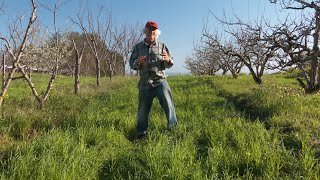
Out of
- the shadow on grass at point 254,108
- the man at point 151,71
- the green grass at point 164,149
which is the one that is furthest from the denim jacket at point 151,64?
the shadow on grass at point 254,108

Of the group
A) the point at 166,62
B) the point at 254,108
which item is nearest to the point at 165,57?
the point at 166,62

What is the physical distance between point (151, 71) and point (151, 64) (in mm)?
109

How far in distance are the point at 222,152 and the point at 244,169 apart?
336 millimetres

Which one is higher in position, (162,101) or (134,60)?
(134,60)

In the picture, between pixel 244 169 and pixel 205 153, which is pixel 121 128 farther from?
pixel 244 169

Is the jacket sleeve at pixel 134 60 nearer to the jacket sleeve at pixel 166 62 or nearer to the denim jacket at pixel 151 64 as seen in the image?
the denim jacket at pixel 151 64

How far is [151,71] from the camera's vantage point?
467 centimetres

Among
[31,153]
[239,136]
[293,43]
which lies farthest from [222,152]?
[293,43]

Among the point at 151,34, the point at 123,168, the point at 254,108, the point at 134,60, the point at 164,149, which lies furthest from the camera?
the point at 254,108

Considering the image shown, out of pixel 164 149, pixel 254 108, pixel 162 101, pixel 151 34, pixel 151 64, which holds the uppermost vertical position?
pixel 151 34

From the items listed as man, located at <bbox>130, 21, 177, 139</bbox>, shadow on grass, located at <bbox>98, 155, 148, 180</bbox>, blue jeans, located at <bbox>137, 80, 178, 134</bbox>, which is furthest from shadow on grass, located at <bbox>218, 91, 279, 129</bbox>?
shadow on grass, located at <bbox>98, 155, 148, 180</bbox>

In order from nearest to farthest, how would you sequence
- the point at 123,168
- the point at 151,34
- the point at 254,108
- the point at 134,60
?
the point at 123,168
the point at 151,34
the point at 134,60
the point at 254,108

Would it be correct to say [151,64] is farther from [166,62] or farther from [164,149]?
[164,149]

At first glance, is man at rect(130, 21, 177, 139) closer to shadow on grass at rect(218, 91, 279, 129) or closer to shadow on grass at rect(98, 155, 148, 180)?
shadow on grass at rect(98, 155, 148, 180)
